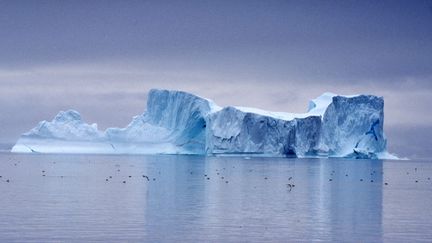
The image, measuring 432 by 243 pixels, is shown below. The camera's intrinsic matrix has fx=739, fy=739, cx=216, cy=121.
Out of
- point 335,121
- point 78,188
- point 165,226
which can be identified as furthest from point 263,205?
point 335,121

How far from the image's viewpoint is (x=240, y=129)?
Answer: 6981cm

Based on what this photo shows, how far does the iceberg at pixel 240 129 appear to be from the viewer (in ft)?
231

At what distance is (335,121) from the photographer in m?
73.8

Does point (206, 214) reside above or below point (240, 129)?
below

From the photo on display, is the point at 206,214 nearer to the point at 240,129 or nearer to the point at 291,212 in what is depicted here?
the point at 291,212

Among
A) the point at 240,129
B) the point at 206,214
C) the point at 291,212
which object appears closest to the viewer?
the point at 206,214

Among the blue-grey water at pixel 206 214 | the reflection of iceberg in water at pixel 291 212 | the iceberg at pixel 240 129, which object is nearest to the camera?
the blue-grey water at pixel 206 214

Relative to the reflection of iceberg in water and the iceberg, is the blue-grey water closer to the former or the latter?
the reflection of iceberg in water

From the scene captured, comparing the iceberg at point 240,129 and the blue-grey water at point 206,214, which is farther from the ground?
the iceberg at point 240,129

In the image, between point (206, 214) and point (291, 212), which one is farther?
point (291, 212)

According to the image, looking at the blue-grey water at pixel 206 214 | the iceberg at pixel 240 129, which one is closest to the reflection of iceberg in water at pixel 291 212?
the blue-grey water at pixel 206 214

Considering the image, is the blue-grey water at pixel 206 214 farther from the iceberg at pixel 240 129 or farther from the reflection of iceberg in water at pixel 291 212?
the iceberg at pixel 240 129

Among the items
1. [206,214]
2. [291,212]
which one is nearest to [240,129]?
[291,212]

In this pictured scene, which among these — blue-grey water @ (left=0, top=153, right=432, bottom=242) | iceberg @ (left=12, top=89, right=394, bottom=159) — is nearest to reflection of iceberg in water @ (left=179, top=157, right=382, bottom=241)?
blue-grey water @ (left=0, top=153, right=432, bottom=242)
